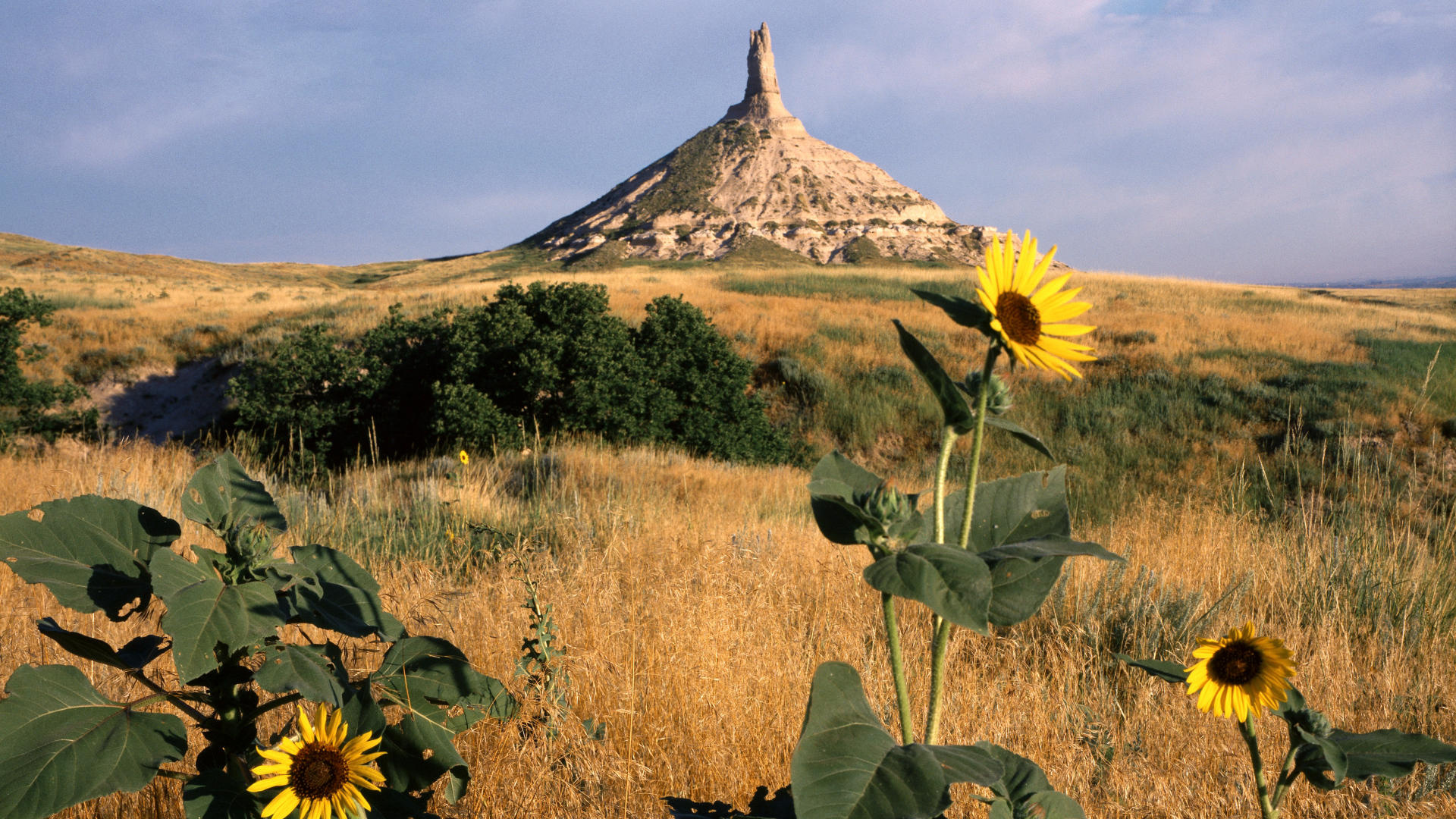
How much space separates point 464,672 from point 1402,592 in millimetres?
4518

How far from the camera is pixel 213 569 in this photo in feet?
3.89

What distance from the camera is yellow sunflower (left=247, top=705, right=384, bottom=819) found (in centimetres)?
115

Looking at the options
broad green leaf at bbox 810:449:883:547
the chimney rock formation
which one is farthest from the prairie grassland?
the chimney rock formation

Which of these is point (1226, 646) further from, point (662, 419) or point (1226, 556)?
point (662, 419)

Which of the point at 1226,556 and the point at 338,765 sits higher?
the point at 338,765

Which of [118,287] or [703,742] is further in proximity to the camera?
[118,287]

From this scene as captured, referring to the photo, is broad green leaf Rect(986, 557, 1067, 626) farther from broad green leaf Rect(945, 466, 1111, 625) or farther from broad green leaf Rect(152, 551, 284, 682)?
broad green leaf Rect(152, 551, 284, 682)

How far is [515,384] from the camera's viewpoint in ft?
41.2

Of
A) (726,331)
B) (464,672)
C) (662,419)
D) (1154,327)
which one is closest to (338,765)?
(464,672)

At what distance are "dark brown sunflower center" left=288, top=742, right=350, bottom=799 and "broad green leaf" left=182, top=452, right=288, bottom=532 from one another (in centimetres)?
37

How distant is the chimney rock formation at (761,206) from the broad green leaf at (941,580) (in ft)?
246

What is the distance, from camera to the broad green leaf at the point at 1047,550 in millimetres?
793

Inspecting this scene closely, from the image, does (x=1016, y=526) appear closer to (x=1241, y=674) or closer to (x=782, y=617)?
(x=1241, y=674)

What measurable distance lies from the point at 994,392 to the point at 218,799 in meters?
1.28
